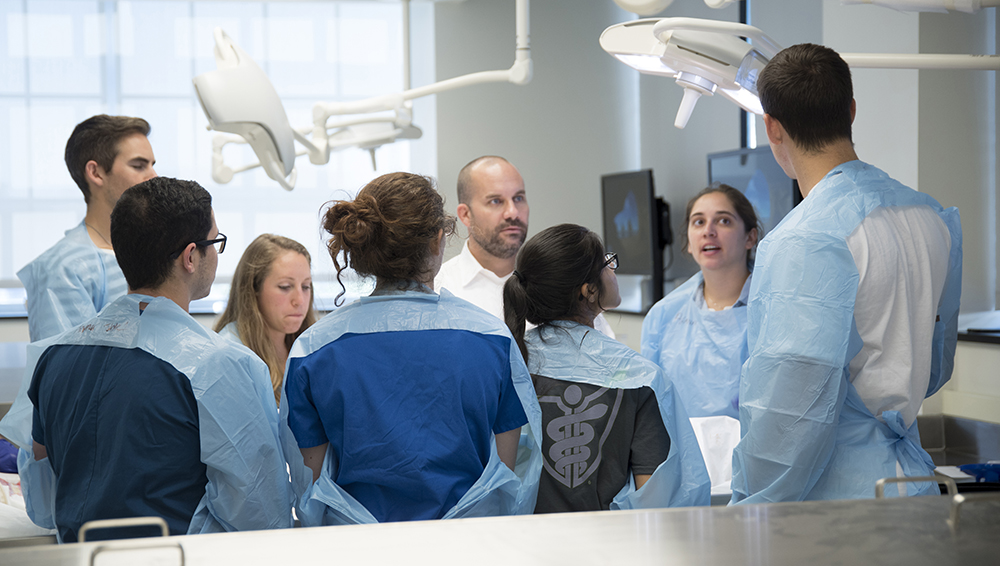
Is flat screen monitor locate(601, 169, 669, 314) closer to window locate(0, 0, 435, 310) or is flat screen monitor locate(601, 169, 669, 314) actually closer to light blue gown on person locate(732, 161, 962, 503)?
window locate(0, 0, 435, 310)

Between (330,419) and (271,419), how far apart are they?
0.63 ft

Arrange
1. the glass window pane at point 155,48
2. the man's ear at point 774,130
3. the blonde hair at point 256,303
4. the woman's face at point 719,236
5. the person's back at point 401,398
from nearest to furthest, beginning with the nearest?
the person's back at point 401,398 → the man's ear at point 774,130 → the blonde hair at point 256,303 → the woman's face at point 719,236 → the glass window pane at point 155,48

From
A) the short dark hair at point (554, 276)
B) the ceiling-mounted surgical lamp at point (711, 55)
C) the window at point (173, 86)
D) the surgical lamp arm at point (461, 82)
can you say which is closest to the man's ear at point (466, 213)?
the surgical lamp arm at point (461, 82)

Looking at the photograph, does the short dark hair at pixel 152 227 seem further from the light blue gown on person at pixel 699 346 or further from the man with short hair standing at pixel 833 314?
the light blue gown on person at pixel 699 346

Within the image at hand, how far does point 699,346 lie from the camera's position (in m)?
2.43

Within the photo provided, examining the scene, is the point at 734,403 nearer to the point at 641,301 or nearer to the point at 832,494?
the point at 832,494

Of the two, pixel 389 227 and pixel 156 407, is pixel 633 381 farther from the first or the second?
pixel 156 407

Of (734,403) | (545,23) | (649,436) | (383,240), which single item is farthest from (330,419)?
(545,23)

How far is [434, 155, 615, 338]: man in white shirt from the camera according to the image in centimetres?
233

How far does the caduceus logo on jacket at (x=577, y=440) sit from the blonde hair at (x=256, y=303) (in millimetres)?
1106

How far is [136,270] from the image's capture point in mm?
1337

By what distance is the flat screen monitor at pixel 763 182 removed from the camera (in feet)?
10.8

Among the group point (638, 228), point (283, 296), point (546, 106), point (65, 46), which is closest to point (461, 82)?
point (283, 296)

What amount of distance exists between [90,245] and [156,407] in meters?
1.00
